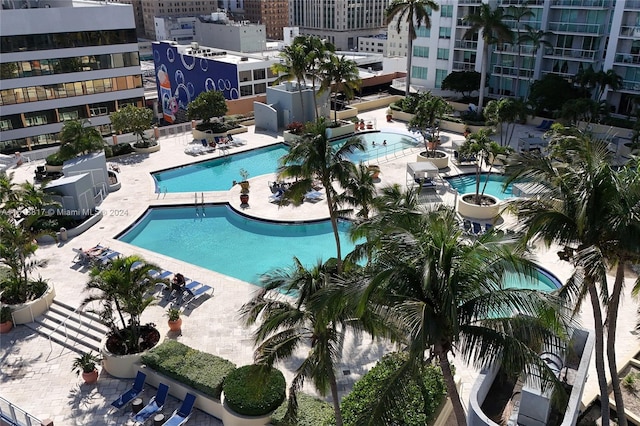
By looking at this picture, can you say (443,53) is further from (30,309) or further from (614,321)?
(614,321)

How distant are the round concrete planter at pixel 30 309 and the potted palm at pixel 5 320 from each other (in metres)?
0.19

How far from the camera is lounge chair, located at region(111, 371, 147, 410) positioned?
54.0 feet

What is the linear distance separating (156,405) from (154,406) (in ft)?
0.25

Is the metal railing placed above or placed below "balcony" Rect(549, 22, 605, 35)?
below

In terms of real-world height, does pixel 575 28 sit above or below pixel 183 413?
above

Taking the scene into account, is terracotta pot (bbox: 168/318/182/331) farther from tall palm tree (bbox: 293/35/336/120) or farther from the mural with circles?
the mural with circles

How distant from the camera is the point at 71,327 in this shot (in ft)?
68.2

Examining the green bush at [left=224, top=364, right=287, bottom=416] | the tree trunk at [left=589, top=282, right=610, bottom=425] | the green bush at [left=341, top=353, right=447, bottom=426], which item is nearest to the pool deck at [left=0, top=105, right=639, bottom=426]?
the green bush at [left=224, top=364, right=287, bottom=416]

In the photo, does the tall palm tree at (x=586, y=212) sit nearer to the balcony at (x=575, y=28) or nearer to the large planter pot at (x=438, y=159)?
the large planter pot at (x=438, y=159)

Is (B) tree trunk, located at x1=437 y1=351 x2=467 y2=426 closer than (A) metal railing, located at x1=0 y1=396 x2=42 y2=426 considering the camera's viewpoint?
Yes

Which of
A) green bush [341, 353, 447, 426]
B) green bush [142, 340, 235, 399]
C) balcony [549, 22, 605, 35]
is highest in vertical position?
balcony [549, 22, 605, 35]

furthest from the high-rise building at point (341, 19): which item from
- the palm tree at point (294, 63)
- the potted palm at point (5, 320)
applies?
the potted palm at point (5, 320)

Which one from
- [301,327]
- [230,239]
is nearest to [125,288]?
[301,327]

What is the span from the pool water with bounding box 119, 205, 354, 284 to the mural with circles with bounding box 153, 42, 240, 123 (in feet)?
A: 107
